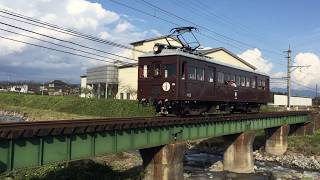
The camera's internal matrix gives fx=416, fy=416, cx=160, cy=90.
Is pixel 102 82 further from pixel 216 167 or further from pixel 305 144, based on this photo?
pixel 216 167

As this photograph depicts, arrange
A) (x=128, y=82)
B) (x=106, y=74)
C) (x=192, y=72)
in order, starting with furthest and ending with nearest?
1. (x=106, y=74)
2. (x=128, y=82)
3. (x=192, y=72)

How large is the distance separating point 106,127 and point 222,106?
53.2 ft

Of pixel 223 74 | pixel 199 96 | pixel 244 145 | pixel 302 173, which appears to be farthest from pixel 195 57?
pixel 302 173

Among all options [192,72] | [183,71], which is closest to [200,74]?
[192,72]

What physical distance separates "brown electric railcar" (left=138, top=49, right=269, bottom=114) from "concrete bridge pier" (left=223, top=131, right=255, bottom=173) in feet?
20.3

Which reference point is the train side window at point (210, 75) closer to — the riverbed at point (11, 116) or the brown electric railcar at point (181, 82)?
the brown electric railcar at point (181, 82)

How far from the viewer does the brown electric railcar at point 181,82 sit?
83.1ft

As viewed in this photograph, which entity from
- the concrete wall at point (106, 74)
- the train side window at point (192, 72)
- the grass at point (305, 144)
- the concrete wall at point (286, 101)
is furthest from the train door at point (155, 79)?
the concrete wall at point (106, 74)

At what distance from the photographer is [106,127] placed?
1816 centimetres

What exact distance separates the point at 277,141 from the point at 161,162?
27009 millimetres

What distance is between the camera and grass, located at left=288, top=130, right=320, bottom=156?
47.5m

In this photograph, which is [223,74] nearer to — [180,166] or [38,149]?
[180,166]

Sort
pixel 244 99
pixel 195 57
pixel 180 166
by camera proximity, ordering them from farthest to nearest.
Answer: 1. pixel 244 99
2. pixel 195 57
3. pixel 180 166

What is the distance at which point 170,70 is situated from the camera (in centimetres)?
2555
